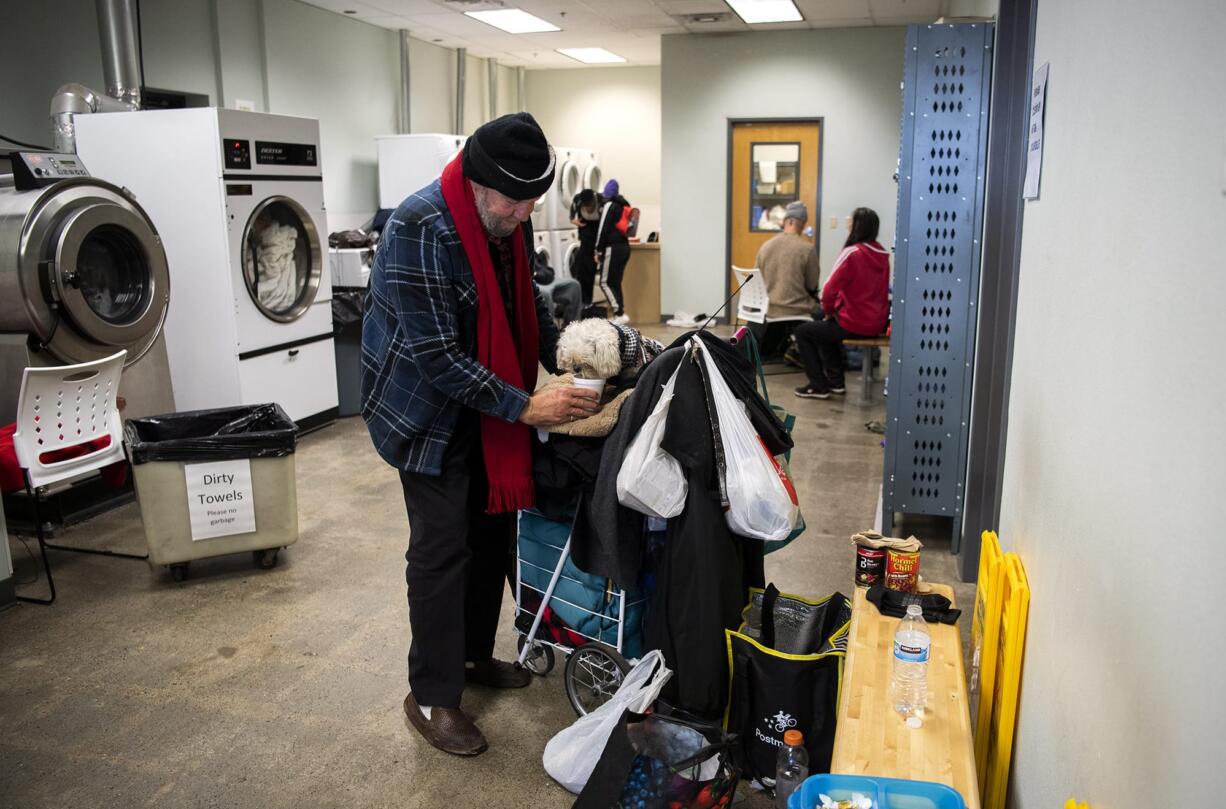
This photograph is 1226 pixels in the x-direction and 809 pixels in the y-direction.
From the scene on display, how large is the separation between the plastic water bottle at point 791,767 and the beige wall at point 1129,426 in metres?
0.43

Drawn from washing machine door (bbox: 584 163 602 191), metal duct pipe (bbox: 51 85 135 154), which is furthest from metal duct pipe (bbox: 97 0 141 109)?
washing machine door (bbox: 584 163 602 191)

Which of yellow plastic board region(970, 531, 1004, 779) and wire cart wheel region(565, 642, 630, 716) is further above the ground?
yellow plastic board region(970, 531, 1004, 779)

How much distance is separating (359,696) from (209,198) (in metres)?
3.06

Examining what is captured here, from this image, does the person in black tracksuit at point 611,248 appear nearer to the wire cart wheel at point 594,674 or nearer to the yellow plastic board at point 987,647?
the wire cart wheel at point 594,674

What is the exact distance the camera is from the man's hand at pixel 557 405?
7.32 ft

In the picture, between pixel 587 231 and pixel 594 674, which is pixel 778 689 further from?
pixel 587 231

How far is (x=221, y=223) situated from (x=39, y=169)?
2.99ft

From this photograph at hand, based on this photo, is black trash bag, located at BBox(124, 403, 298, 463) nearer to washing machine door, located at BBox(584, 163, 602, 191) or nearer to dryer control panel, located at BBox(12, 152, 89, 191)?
dryer control panel, located at BBox(12, 152, 89, 191)

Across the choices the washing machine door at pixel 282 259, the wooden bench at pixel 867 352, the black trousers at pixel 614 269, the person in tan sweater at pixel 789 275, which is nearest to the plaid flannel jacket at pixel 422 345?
the washing machine door at pixel 282 259

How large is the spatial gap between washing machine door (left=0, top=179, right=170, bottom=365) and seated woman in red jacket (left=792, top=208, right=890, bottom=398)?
3807 millimetres

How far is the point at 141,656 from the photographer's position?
2.98m

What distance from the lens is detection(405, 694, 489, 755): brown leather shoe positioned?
2.43 metres

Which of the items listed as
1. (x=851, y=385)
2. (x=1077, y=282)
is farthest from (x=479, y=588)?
(x=851, y=385)

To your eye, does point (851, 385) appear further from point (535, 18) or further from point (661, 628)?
point (661, 628)
